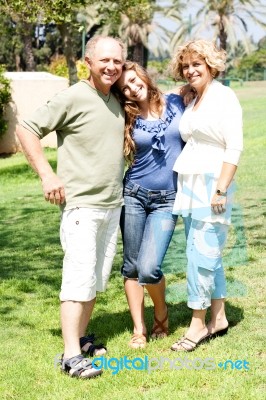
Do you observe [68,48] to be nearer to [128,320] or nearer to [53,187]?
[128,320]

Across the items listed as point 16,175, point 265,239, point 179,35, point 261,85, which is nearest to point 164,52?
point 179,35

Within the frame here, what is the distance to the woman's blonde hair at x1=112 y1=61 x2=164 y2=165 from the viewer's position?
181 inches

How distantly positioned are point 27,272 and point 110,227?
3.23 metres

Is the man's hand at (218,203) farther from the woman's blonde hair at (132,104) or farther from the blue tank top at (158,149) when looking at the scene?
the woman's blonde hair at (132,104)

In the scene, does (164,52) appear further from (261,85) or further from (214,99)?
(214,99)

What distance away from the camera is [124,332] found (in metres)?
5.26

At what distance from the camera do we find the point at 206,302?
4.79 meters

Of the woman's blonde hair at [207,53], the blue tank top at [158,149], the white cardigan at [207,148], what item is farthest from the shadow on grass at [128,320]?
the woman's blonde hair at [207,53]

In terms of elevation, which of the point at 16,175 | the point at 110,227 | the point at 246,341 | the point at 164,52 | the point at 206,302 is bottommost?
the point at 164,52

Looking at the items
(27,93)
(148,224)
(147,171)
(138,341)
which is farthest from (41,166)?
(27,93)

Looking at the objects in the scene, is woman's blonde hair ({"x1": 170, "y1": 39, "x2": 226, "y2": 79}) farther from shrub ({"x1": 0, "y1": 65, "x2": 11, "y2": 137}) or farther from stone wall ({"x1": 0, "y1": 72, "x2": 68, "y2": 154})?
stone wall ({"x1": 0, "y1": 72, "x2": 68, "y2": 154})

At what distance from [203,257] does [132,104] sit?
110 centimetres

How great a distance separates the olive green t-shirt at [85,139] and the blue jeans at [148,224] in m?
0.22

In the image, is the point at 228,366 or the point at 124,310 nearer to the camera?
the point at 228,366
